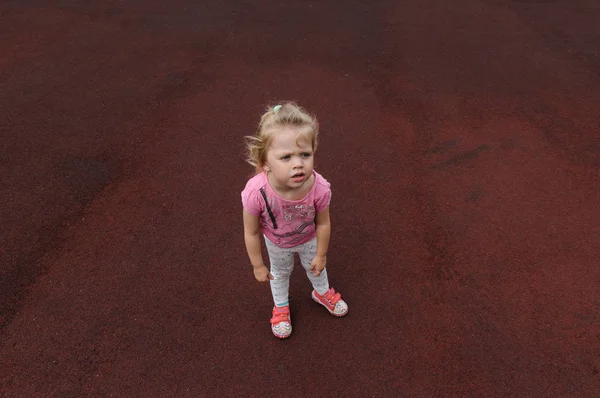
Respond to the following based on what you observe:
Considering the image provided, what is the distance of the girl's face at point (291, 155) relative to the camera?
221 centimetres

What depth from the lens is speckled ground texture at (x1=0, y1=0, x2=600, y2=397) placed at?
3.01m

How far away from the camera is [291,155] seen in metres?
2.23

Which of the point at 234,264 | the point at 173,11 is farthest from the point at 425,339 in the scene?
the point at 173,11

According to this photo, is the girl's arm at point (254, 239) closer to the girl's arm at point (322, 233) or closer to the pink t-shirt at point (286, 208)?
the pink t-shirt at point (286, 208)

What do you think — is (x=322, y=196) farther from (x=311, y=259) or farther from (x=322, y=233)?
(x=311, y=259)

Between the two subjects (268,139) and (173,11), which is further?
(173,11)

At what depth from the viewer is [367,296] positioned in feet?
11.3

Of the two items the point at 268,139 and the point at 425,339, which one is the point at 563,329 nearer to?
the point at 425,339

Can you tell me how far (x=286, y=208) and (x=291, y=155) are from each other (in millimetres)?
341

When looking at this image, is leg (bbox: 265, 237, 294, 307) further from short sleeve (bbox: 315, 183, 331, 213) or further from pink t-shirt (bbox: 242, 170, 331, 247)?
short sleeve (bbox: 315, 183, 331, 213)

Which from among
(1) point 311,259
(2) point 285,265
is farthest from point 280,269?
(1) point 311,259

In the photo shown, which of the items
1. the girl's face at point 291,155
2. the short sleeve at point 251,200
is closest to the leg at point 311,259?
the short sleeve at point 251,200

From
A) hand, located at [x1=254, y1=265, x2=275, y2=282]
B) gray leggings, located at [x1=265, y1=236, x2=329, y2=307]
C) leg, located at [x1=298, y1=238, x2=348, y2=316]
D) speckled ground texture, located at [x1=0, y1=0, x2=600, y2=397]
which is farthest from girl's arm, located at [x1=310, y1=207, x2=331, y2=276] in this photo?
speckled ground texture, located at [x1=0, y1=0, x2=600, y2=397]

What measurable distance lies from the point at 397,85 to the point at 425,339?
3845 mm
